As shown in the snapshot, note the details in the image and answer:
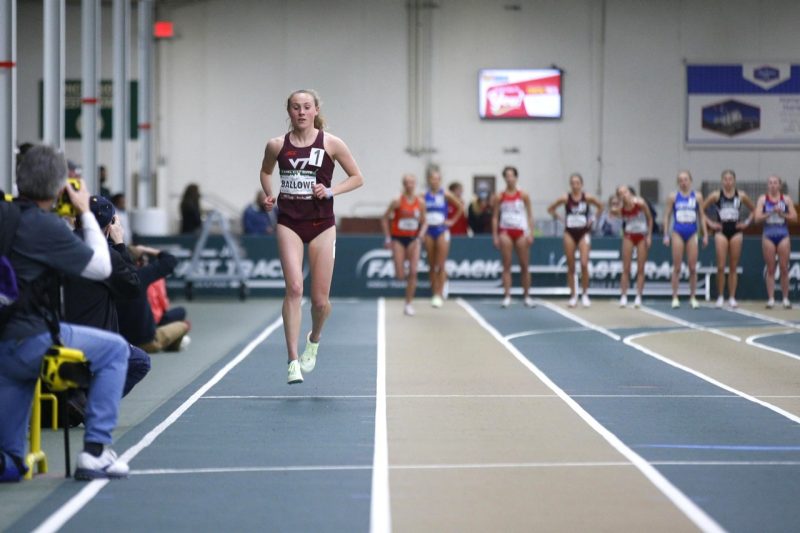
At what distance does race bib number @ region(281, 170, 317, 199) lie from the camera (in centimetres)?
1020

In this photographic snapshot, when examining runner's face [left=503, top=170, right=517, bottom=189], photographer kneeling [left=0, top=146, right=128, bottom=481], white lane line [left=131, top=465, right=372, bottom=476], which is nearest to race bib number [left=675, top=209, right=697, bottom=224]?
runner's face [left=503, top=170, right=517, bottom=189]

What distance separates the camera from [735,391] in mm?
10719

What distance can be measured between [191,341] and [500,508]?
31.9 ft

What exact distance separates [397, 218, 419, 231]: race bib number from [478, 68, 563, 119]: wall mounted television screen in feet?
44.7

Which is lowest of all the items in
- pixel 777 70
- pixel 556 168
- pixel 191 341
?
pixel 191 341

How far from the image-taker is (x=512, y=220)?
21234mm

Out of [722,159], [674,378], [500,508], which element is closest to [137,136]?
[722,159]

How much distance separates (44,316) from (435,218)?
14.1 m

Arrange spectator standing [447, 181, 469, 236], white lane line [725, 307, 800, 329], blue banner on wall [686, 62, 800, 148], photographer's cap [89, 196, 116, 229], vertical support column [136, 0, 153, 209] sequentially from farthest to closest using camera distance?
blue banner on wall [686, 62, 800, 148], vertical support column [136, 0, 153, 209], spectator standing [447, 181, 469, 236], white lane line [725, 307, 800, 329], photographer's cap [89, 196, 116, 229]

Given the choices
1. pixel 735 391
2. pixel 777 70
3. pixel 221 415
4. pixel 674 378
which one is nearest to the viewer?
pixel 221 415

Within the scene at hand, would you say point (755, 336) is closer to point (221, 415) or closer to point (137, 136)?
point (221, 415)

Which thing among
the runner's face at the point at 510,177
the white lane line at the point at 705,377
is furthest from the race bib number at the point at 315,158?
the runner's face at the point at 510,177

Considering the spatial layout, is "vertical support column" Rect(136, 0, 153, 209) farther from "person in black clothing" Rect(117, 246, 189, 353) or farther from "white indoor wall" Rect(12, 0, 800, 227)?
"person in black clothing" Rect(117, 246, 189, 353)

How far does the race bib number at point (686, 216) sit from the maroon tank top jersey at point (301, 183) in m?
11.8
